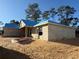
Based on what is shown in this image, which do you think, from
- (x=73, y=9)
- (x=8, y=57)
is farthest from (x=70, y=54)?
(x=73, y=9)

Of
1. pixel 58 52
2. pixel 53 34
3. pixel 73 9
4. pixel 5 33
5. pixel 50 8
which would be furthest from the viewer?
pixel 50 8

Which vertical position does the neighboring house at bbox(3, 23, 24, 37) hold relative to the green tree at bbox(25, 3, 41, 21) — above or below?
below

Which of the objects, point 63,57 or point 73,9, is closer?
point 63,57

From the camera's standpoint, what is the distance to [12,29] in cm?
3500

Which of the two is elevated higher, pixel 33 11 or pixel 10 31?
pixel 33 11

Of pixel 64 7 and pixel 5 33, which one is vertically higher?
pixel 64 7

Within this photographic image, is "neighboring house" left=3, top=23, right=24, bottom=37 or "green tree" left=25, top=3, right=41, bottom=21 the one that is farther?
"green tree" left=25, top=3, right=41, bottom=21

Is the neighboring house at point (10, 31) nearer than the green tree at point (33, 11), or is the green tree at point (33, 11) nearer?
the neighboring house at point (10, 31)

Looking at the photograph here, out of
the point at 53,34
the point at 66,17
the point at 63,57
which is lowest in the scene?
the point at 63,57

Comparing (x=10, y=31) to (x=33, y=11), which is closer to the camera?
(x=10, y=31)

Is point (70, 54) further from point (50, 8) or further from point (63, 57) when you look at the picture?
point (50, 8)

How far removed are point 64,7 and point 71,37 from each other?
29.0 meters

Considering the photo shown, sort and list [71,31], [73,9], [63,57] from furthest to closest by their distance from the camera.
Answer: [73,9], [71,31], [63,57]

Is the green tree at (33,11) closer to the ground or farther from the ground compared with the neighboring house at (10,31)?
farther from the ground
